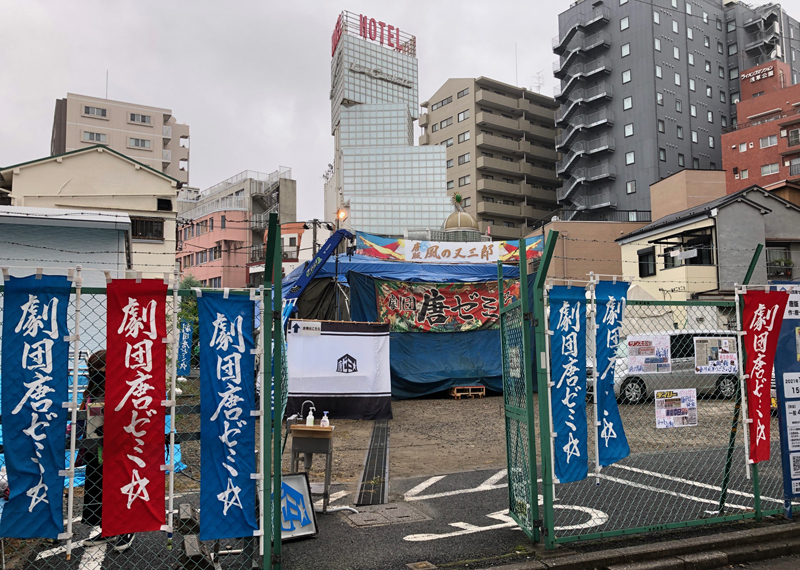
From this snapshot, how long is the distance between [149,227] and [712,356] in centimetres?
2173

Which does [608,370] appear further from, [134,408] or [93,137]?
[93,137]

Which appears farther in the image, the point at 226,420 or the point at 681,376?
the point at 681,376

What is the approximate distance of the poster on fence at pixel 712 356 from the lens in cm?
514

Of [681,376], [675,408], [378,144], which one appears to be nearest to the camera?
[675,408]

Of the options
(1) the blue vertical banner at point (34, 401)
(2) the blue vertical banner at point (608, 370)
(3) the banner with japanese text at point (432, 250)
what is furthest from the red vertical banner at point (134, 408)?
(3) the banner with japanese text at point (432, 250)

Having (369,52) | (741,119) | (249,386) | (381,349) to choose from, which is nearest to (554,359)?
(249,386)

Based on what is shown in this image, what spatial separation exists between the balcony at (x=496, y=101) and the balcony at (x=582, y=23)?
19.3 feet

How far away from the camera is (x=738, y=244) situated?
26.0m

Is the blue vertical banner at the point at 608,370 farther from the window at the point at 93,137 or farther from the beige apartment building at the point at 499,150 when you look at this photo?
the window at the point at 93,137

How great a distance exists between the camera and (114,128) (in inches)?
1957

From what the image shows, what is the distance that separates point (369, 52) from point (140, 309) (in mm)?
72887

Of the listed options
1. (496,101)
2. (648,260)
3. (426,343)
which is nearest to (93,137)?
(496,101)

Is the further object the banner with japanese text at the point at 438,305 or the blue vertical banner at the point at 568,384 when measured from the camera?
the banner with japanese text at the point at 438,305

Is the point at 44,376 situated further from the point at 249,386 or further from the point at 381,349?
the point at 381,349
